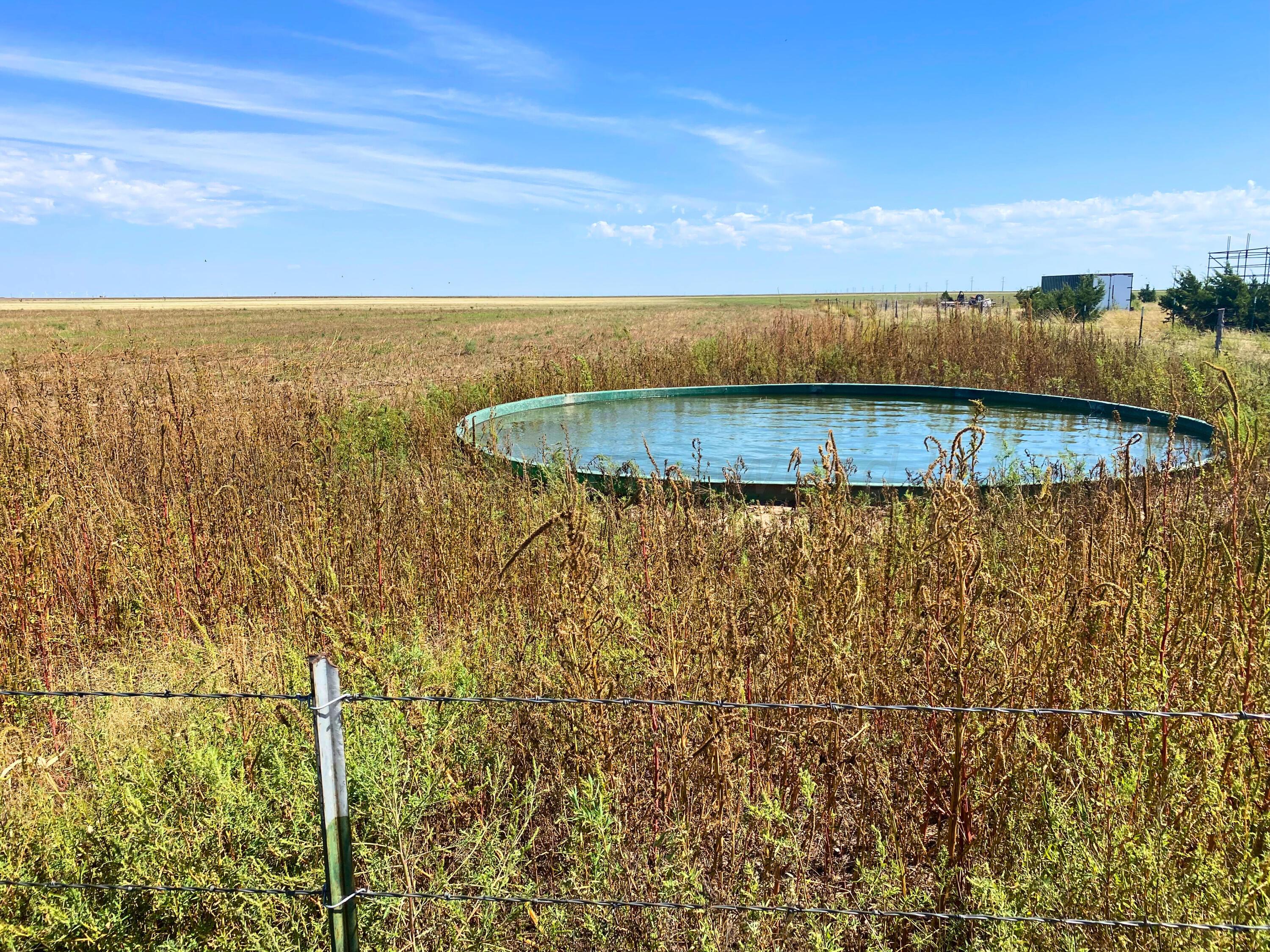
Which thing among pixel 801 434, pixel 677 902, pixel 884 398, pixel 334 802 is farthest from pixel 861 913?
pixel 884 398

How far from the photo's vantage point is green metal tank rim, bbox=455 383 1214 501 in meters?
9.86

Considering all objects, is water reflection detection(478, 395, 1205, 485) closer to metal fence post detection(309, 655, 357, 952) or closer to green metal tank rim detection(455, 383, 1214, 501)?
green metal tank rim detection(455, 383, 1214, 501)

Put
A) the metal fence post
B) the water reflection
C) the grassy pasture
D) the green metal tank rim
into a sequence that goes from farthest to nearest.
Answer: the green metal tank rim
the water reflection
the grassy pasture
the metal fence post

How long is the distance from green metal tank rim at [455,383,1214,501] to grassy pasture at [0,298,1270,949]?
360 cm

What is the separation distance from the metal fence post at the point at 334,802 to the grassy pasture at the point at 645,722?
0.40 m

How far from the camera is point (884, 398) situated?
517 inches

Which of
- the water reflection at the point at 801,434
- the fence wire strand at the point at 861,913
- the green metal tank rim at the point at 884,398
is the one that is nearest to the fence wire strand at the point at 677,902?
the fence wire strand at the point at 861,913

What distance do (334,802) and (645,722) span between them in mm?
1298

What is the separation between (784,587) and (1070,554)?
1772 millimetres

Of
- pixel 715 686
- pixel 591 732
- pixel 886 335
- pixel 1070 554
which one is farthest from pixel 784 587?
pixel 886 335

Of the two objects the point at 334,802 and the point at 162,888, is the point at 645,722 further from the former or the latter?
the point at 162,888

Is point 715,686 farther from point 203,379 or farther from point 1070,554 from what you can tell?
point 203,379

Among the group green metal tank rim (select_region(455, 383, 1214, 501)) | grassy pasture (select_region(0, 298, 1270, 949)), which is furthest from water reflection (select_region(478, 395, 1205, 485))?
grassy pasture (select_region(0, 298, 1270, 949))

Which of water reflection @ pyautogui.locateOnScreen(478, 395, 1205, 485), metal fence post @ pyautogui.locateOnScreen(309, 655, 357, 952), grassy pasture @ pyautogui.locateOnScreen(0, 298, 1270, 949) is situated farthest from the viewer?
water reflection @ pyautogui.locateOnScreen(478, 395, 1205, 485)
